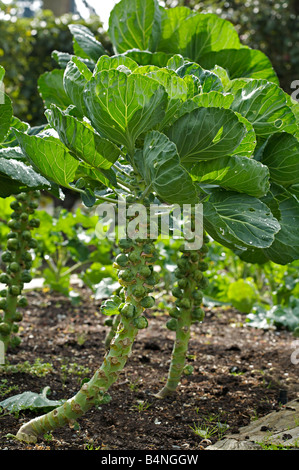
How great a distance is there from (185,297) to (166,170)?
2.81 feet

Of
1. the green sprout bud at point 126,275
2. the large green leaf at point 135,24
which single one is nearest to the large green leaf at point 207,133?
the green sprout bud at point 126,275

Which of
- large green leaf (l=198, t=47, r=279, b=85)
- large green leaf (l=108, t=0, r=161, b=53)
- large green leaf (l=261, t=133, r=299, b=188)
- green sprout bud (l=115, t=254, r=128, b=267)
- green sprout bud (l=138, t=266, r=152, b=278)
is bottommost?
green sprout bud (l=138, t=266, r=152, b=278)

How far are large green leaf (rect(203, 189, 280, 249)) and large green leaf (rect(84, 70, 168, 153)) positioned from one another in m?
0.29

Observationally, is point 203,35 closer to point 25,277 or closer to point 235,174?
point 235,174

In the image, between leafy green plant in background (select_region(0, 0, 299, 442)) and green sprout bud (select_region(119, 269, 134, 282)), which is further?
green sprout bud (select_region(119, 269, 134, 282))

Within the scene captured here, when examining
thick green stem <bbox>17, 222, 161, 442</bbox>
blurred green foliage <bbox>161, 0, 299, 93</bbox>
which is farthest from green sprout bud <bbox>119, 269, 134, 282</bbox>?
blurred green foliage <bbox>161, 0, 299, 93</bbox>

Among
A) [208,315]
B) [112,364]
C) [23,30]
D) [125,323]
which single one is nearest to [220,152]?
[125,323]

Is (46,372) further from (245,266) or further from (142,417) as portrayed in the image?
(245,266)

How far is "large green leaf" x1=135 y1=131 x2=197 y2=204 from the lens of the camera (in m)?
1.23

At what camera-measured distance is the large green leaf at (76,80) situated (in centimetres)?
140

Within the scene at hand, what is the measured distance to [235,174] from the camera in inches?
54.6

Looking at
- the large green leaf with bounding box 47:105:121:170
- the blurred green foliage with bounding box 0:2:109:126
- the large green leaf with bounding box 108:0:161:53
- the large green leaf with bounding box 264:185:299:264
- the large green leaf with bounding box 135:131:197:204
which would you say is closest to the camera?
the large green leaf with bounding box 135:131:197:204

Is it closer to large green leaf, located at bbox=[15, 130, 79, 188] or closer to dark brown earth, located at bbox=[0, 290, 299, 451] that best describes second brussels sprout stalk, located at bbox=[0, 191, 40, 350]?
dark brown earth, located at bbox=[0, 290, 299, 451]

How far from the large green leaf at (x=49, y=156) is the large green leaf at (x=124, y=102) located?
4.9 inches
